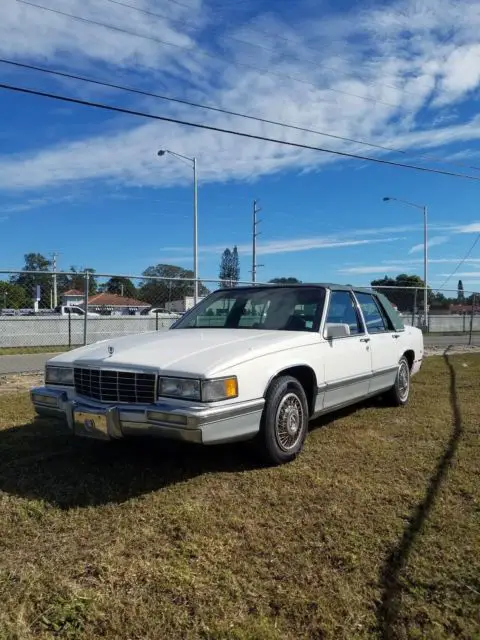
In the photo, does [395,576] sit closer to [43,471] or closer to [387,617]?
[387,617]

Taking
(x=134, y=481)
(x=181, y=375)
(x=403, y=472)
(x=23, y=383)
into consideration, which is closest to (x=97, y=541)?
(x=134, y=481)

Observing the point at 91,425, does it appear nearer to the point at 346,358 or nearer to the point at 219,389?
the point at 219,389

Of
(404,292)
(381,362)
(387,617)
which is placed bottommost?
(387,617)

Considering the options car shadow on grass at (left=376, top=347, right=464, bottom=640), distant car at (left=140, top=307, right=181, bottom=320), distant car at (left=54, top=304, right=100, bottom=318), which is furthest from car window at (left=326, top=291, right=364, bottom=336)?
distant car at (left=54, top=304, right=100, bottom=318)

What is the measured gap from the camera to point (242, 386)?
12.9ft

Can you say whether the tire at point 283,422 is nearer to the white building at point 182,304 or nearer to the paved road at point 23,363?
the paved road at point 23,363

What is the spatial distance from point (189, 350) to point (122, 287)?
26.6 ft

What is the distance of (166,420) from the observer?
3.71 m

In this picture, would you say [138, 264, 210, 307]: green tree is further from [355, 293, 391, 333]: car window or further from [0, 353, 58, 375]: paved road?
[355, 293, 391, 333]: car window

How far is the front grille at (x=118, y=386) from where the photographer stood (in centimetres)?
390

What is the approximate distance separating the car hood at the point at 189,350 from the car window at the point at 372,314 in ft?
4.64

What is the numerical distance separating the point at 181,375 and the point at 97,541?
119cm

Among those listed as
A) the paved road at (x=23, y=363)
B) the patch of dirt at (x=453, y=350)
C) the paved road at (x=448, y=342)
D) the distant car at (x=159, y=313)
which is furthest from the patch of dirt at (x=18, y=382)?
the paved road at (x=448, y=342)

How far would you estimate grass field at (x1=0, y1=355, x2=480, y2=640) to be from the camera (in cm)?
239
